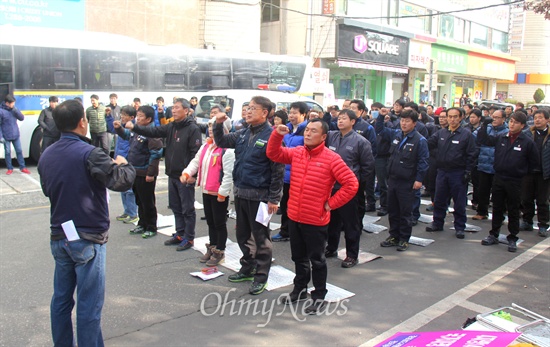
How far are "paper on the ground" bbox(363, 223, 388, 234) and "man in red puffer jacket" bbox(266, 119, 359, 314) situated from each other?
2954 mm

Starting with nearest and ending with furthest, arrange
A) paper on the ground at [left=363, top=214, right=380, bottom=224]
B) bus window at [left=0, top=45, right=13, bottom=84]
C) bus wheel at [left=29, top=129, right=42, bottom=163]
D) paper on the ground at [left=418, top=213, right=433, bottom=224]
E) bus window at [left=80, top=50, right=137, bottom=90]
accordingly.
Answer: paper on the ground at [left=363, top=214, right=380, bottom=224]
paper on the ground at [left=418, top=213, right=433, bottom=224]
bus window at [left=0, top=45, right=13, bottom=84]
bus wheel at [left=29, top=129, right=42, bottom=163]
bus window at [left=80, top=50, right=137, bottom=90]

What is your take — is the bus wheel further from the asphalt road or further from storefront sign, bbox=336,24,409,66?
storefront sign, bbox=336,24,409,66

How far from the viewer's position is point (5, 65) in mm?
11664

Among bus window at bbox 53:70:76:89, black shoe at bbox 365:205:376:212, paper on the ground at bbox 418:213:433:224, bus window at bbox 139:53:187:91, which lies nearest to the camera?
paper on the ground at bbox 418:213:433:224

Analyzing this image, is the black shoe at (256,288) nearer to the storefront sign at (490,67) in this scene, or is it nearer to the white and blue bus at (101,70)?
the white and blue bus at (101,70)

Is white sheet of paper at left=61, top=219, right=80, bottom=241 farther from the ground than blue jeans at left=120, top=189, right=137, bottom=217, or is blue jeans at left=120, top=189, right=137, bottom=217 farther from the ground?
white sheet of paper at left=61, top=219, right=80, bottom=241

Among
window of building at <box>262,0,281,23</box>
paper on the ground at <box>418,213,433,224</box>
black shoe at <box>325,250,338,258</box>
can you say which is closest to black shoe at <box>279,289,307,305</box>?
black shoe at <box>325,250,338,258</box>

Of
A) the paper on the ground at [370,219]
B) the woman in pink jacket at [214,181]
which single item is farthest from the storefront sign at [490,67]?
the woman in pink jacket at [214,181]

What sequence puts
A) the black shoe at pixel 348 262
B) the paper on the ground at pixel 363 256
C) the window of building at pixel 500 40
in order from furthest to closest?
the window of building at pixel 500 40 < the paper on the ground at pixel 363 256 < the black shoe at pixel 348 262

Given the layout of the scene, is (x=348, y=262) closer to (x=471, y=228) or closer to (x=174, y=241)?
(x=174, y=241)

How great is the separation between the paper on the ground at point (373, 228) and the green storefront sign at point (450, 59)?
27944 mm

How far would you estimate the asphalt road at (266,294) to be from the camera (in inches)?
162

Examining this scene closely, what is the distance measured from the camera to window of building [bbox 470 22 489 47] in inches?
1500

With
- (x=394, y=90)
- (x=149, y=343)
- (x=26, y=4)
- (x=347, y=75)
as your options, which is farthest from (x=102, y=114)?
(x=394, y=90)
